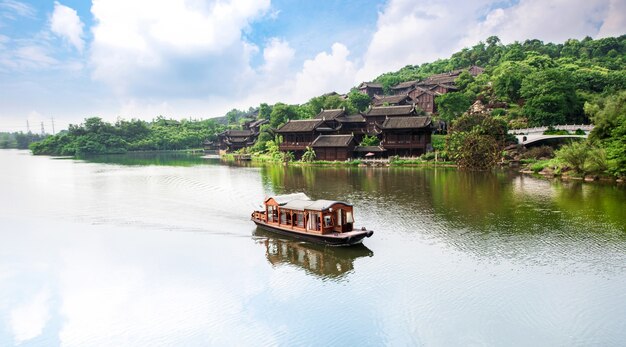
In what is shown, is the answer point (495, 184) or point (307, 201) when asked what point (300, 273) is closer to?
point (307, 201)

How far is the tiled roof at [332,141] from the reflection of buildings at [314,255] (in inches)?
1617

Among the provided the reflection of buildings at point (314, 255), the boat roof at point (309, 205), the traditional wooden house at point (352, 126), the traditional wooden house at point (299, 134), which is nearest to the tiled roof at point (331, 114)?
the traditional wooden house at point (352, 126)

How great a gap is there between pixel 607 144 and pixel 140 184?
1786 inches

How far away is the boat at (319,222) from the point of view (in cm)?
1892

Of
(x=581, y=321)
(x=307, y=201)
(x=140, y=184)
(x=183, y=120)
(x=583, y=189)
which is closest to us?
(x=581, y=321)

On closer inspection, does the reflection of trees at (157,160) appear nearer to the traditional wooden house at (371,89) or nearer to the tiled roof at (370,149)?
the tiled roof at (370,149)

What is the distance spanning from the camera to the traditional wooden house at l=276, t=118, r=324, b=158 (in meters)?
66.5

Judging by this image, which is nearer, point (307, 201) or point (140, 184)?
point (307, 201)

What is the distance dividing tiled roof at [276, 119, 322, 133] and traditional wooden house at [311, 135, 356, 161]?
3093 millimetres

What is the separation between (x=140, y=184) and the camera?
138 ft

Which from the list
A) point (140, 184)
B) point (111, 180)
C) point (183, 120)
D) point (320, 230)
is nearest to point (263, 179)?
point (140, 184)

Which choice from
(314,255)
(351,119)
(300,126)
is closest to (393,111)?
(351,119)

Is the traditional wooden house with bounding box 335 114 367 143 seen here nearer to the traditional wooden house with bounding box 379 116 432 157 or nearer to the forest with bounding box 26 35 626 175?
the traditional wooden house with bounding box 379 116 432 157

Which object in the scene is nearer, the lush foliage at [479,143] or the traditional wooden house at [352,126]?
the lush foliage at [479,143]
